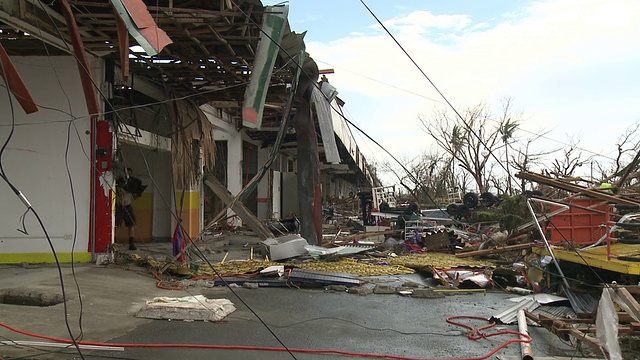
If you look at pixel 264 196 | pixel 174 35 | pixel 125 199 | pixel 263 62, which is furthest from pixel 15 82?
pixel 264 196

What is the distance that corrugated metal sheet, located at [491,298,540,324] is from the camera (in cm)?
597

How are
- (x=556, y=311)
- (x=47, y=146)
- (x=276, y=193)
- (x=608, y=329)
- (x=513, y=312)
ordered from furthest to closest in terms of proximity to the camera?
(x=276, y=193) → (x=47, y=146) → (x=556, y=311) → (x=513, y=312) → (x=608, y=329)

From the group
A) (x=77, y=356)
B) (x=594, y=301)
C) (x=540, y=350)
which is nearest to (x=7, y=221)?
(x=77, y=356)

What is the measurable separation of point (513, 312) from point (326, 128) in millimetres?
6831

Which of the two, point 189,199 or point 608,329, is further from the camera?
point 189,199

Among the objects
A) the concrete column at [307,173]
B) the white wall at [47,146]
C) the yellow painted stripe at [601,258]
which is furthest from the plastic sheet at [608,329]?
the concrete column at [307,173]

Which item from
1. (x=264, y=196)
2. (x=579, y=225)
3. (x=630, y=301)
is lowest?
(x=630, y=301)

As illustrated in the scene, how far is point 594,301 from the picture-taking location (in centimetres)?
645

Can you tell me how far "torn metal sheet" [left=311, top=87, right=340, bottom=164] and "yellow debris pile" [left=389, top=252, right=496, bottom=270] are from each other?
289cm

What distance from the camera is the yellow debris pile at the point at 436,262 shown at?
10.6m

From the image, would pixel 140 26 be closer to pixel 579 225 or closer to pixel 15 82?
pixel 15 82

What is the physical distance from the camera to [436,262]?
11.1 m

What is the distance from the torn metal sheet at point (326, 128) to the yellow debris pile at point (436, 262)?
2.89 metres

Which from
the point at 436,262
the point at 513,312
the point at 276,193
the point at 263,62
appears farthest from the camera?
the point at 276,193
